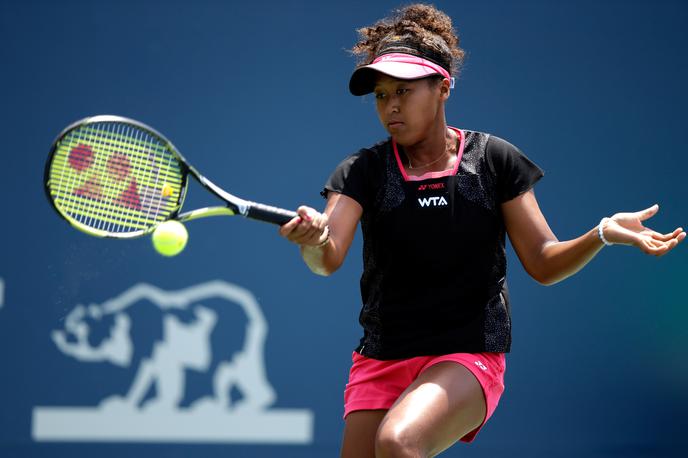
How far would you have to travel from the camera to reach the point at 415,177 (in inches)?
128

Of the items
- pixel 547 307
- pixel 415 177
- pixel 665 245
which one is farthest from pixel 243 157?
pixel 665 245

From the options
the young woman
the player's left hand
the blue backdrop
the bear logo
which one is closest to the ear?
the young woman

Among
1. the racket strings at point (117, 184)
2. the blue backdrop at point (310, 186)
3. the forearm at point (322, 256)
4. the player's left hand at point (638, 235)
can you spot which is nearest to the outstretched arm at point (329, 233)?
the forearm at point (322, 256)

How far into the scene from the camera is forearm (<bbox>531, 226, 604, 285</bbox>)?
9.99 feet

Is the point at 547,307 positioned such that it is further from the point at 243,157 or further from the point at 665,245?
the point at 665,245

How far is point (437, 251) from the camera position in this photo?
10.3 feet

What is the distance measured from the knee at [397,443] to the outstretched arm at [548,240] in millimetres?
768

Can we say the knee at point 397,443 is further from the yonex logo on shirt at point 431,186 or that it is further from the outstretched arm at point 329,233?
the yonex logo on shirt at point 431,186

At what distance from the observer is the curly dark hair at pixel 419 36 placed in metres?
3.34

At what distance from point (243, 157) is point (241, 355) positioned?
1137 mm

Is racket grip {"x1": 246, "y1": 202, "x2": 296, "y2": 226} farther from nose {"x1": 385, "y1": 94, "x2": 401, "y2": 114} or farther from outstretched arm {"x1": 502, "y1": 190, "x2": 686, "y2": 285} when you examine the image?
outstretched arm {"x1": 502, "y1": 190, "x2": 686, "y2": 285}

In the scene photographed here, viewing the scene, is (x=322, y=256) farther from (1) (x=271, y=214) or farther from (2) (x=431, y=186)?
(2) (x=431, y=186)

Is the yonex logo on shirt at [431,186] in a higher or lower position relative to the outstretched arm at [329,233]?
higher

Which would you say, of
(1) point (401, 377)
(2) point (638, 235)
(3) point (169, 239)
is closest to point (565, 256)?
(2) point (638, 235)
